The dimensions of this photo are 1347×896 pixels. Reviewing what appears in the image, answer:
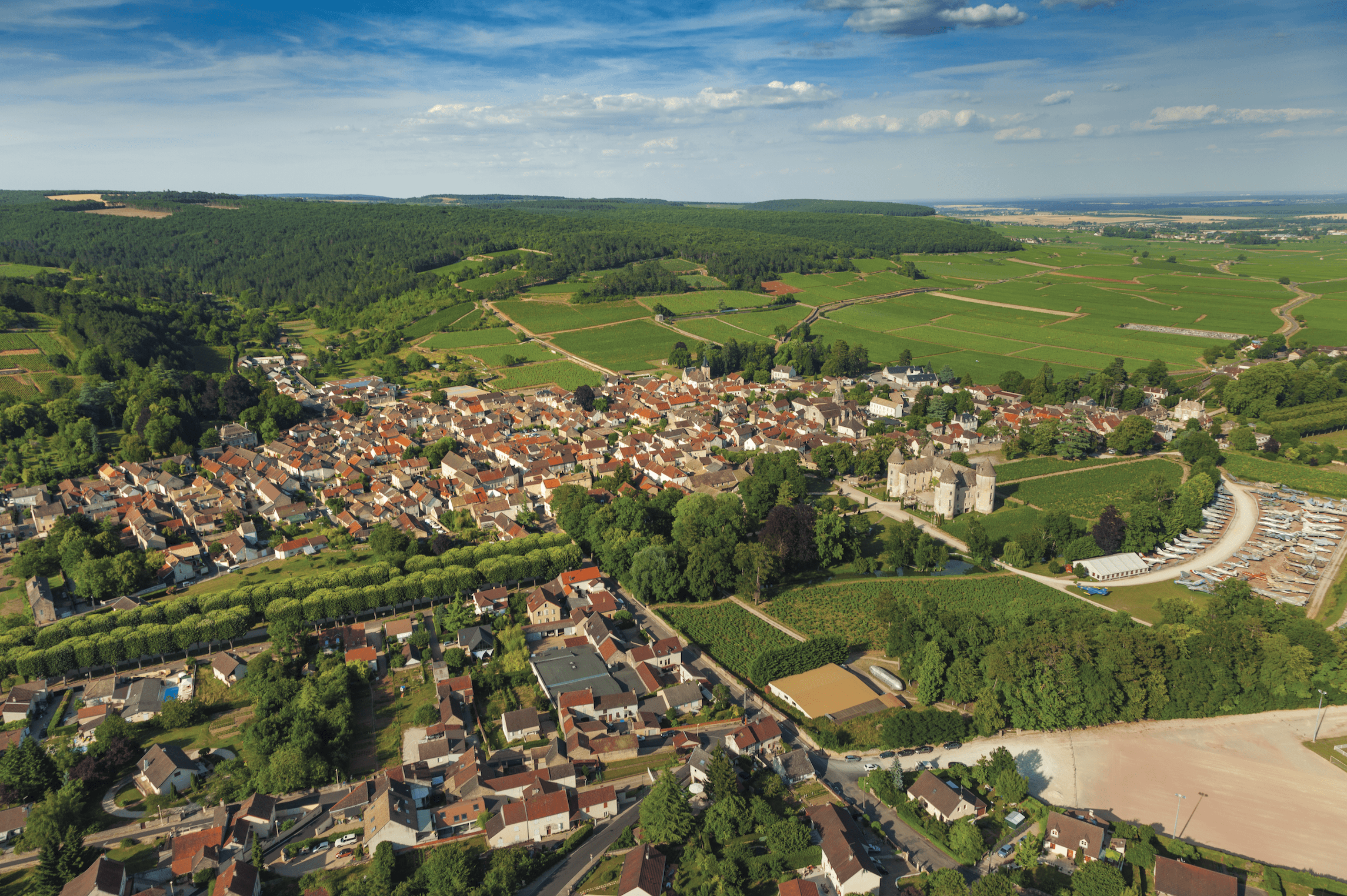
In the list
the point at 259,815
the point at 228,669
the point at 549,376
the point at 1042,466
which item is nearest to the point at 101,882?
the point at 259,815

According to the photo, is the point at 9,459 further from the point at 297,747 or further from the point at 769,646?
the point at 769,646

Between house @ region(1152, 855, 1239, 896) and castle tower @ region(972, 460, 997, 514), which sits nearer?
house @ region(1152, 855, 1239, 896)

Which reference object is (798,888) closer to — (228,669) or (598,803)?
(598,803)

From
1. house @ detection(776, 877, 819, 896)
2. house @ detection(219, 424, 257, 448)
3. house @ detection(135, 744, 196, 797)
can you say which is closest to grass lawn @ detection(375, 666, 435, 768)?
house @ detection(135, 744, 196, 797)

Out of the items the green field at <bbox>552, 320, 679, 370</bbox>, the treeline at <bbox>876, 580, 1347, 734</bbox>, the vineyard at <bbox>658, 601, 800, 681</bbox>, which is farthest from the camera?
the green field at <bbox>552, 320, 679, 370</bbox>

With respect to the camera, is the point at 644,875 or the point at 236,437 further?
the point at 236,437

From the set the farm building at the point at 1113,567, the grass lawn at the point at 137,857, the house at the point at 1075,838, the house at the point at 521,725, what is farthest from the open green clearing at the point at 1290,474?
the grass lawn at the point at 137,857

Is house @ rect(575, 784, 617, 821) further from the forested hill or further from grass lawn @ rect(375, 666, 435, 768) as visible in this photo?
the forested hill

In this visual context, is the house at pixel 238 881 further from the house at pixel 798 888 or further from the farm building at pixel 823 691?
the farm building at pixel 823 691
